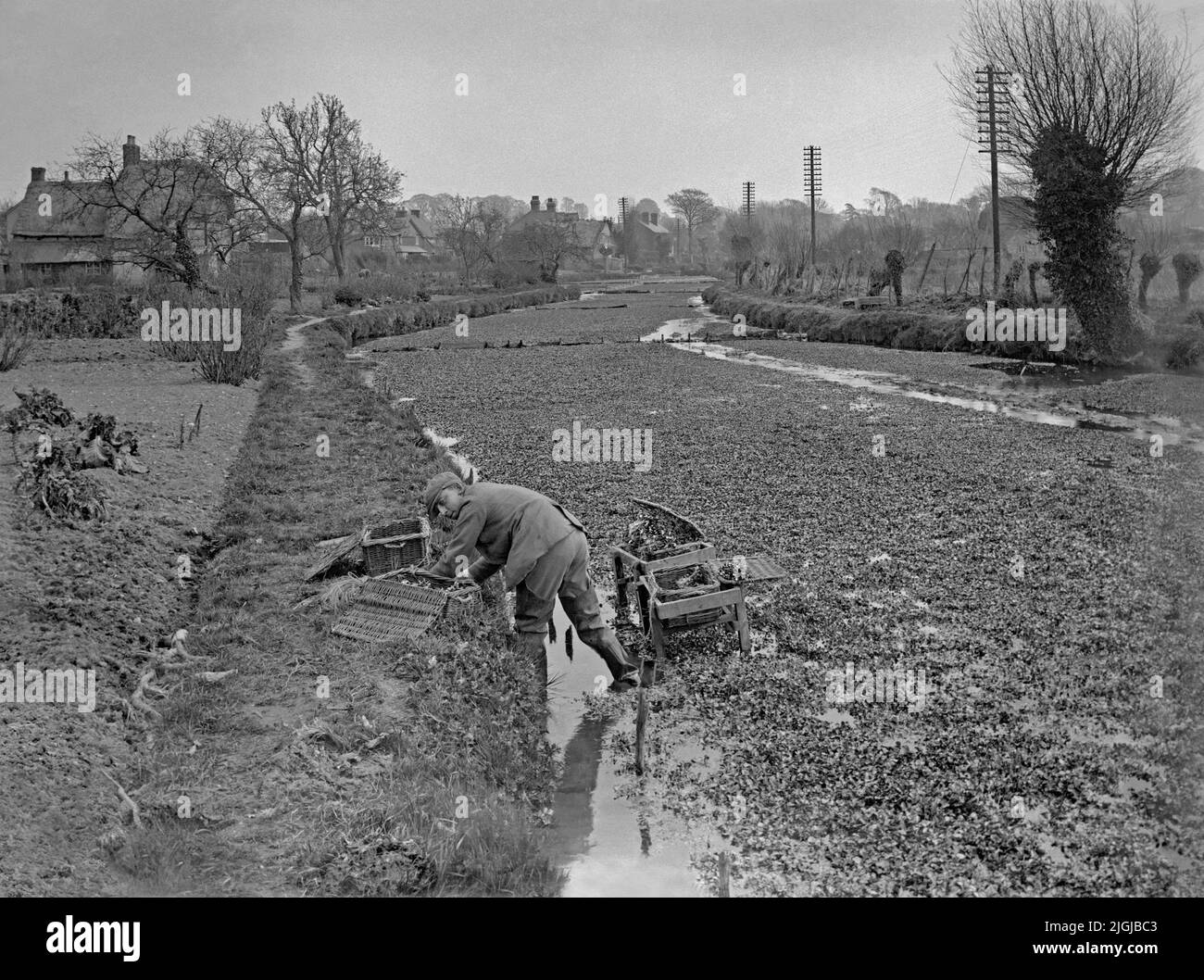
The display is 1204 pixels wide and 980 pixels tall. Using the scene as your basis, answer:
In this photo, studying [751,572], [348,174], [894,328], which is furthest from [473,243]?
[751,572]

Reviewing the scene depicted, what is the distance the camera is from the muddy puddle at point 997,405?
2239 centimetres

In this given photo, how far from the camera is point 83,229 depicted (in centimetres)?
5853

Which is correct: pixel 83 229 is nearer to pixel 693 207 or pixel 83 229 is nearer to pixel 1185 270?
pixel 1185 270

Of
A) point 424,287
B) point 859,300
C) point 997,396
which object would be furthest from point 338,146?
point 997,396

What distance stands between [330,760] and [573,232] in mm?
116305

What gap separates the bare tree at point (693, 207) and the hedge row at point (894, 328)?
391ft

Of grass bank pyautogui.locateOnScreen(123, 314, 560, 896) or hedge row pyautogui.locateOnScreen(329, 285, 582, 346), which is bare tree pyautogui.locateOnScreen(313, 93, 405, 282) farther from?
grass bank pyautogui.locateOnScreen(123, 314, 560, 896)

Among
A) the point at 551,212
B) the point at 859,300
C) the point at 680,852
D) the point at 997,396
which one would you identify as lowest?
the point at 680,852

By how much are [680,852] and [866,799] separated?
1.33 meters

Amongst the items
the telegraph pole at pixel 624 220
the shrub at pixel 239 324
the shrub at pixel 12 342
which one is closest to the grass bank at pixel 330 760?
the shrub at pixel 239 324

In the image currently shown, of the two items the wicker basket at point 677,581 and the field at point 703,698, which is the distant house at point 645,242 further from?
the wicker basket at point 677,581

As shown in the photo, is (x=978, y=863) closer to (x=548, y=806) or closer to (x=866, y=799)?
(x=866, y=799)

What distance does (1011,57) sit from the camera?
3969 cm

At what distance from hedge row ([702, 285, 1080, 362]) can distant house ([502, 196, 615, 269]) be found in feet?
181
